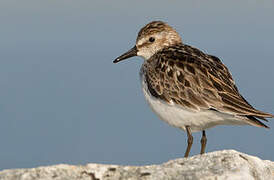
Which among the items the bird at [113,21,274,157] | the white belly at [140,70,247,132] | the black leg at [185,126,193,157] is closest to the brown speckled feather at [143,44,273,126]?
the bird at [113,21,274,157]

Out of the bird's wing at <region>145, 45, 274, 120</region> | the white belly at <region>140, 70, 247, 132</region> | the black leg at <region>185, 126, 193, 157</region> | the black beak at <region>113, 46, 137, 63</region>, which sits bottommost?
the black leg at <region>185, 126, 193, 157</region>

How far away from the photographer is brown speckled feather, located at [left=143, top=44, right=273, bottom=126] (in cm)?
1083

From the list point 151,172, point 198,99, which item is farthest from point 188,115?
point 151,172

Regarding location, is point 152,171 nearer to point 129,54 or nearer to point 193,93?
point 193,93

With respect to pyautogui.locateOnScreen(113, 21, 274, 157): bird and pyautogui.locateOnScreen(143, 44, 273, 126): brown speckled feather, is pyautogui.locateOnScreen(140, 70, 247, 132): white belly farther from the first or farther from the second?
pyautogui.locateOnScreen(143, 44, 273, 126): brown speckled feather

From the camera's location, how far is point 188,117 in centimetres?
1129

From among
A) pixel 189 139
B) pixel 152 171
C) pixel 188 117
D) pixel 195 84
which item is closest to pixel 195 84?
pixel 195 84

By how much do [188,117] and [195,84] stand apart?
0.92 meters

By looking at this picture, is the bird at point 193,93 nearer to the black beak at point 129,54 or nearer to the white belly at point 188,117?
the white belly at point 188,117

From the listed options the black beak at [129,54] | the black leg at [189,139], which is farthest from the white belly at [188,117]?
the black beak at [129,54]

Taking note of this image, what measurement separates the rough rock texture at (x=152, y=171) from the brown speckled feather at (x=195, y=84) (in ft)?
9.92

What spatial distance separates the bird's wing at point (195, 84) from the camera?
10.8 m

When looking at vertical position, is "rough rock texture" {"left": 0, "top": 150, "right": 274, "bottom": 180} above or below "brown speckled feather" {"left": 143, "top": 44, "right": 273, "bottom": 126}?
below

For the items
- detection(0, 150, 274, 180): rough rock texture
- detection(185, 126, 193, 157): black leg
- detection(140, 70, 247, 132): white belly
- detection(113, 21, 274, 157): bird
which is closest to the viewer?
detection(0, 150, 274, 180): rough rock texture
